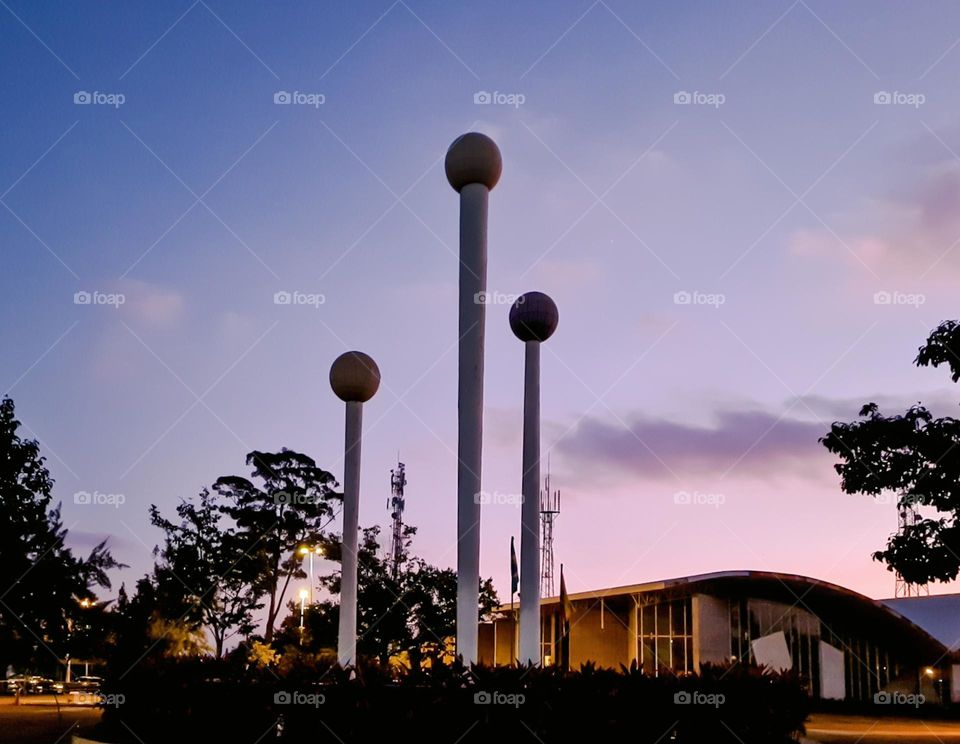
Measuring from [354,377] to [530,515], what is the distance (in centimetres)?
549

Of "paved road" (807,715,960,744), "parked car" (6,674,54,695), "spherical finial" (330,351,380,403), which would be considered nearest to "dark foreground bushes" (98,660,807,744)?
"spherical finial" (330,351,380,403)

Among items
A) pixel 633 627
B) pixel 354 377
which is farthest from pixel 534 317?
pixel 633 627

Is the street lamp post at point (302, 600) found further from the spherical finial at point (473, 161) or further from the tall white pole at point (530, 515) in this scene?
Answer: the spherical finial at point (473, 161)

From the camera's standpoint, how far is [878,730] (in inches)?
1203

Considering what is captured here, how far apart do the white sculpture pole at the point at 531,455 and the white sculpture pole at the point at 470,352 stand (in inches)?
246

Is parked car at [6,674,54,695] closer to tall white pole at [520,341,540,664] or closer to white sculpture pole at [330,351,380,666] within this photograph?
white sculpture pole at [330,351,380,666]

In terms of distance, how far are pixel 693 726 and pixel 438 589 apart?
115 feet

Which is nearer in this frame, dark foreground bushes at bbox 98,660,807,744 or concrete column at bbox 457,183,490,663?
dark foreground bushes at bbox 98,660,807,744

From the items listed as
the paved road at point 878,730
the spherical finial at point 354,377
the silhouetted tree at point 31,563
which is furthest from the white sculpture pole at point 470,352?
the silhouetted tree at point 31,563

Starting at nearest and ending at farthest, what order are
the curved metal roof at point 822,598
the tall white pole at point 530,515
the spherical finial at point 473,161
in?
the spherical finial at point 473,161, the tall white pole at point 530,515, the curved metal roof at point 822,598

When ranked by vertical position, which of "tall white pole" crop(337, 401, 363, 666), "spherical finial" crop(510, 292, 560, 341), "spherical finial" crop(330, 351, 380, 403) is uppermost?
"spherical finial" crop(510, 292, 560, 341)

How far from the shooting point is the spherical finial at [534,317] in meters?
26.5

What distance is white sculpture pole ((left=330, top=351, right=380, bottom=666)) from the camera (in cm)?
2483

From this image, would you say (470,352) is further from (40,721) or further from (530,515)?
(40,721)
